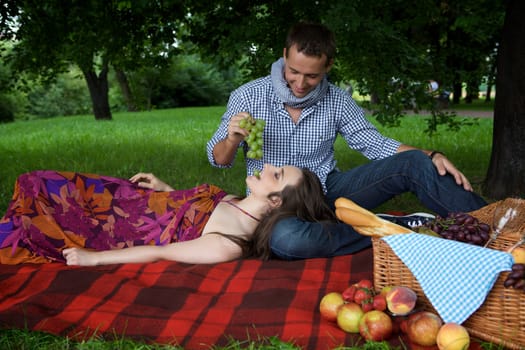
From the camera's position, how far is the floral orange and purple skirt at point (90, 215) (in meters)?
3.56

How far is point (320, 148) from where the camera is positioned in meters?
4.20

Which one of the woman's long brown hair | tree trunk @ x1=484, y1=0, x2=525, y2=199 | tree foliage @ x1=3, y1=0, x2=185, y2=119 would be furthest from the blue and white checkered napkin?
tree foliage @ x1=3, y1=0, x2=185, y2=119

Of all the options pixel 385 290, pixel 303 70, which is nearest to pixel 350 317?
pixel 385 290

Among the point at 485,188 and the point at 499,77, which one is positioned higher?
the point at 499,77

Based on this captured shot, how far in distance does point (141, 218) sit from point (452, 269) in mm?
2228

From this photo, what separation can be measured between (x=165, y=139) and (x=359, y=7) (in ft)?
19.3

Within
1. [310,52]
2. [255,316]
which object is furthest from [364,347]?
[310,52]

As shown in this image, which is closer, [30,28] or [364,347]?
[364,347]

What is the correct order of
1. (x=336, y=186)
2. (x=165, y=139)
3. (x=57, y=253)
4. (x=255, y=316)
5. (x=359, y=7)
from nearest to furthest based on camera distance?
(x=255, y=316), (x=57, y=253), (x=336, y=186), (x=359, y=7), (x=165, y=139)

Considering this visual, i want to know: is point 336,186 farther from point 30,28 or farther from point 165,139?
point 165,139

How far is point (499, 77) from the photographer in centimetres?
558

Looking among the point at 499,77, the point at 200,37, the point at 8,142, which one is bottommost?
the point at 8,142

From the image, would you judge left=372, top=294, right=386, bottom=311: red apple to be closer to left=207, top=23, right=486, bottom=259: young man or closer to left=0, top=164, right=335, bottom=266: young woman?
left=207, top=23, right=486, bottom=259: young man

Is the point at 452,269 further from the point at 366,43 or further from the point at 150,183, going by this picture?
the point at 366,43
